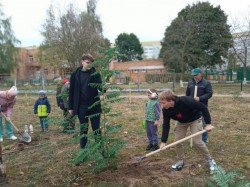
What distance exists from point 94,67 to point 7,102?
3215mm

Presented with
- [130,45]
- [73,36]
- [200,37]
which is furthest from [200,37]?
[130,45]

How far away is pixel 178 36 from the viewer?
82.7 ft

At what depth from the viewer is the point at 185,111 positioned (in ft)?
13.6

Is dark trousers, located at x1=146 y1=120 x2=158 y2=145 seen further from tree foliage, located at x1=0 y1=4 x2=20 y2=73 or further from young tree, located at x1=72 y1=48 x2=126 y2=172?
tree foliage, located at x1=0 y1=4 x2=20 y2=73

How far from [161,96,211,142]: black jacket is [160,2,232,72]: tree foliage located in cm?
2084

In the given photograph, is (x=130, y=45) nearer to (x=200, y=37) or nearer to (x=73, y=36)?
(x=200, y=37)

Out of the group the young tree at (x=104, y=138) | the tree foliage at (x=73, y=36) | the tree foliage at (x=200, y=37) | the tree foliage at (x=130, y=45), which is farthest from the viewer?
the tree foliage at (x=130, y=45)

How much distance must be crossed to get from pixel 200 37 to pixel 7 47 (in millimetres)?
22906

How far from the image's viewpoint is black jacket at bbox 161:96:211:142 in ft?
13.2

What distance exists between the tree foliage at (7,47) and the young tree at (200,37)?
19412mm

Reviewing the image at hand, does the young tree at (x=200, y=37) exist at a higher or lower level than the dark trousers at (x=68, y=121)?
higher

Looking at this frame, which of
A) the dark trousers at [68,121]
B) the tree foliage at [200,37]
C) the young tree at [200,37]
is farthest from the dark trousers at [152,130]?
the young tree at [200,37]

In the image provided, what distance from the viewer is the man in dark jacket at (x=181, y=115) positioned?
397 cm

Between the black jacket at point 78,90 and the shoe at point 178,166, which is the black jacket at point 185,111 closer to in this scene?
the shoe at point 178,166
